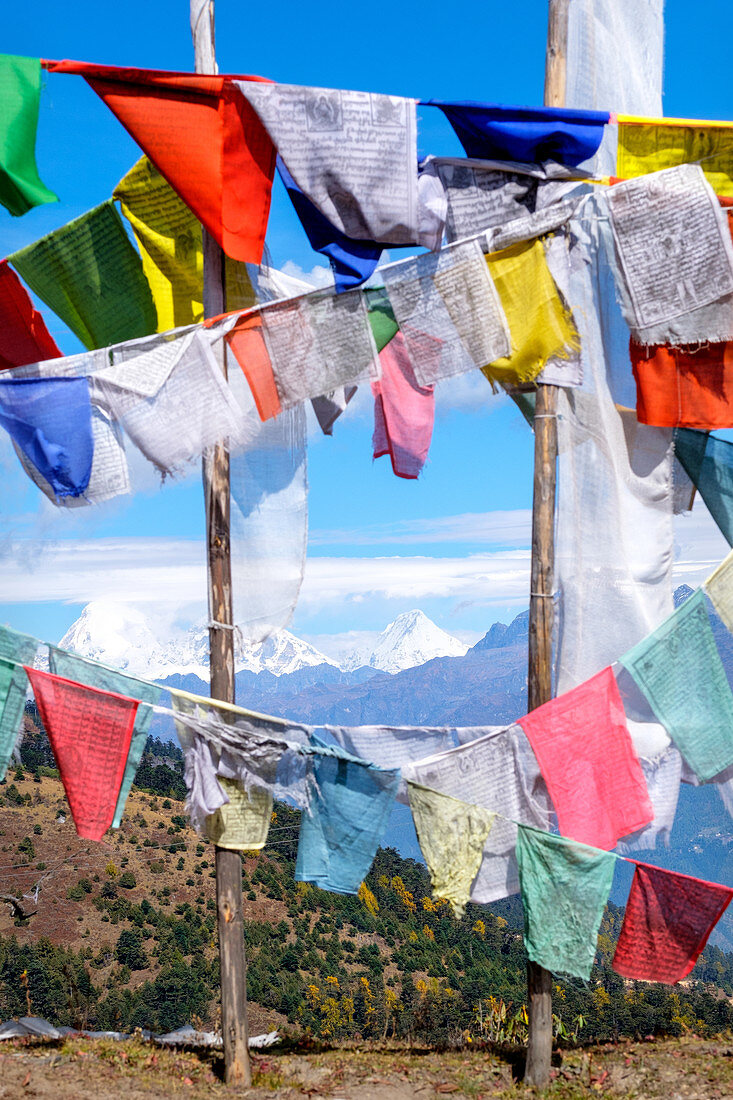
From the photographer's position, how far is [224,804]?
6625mm

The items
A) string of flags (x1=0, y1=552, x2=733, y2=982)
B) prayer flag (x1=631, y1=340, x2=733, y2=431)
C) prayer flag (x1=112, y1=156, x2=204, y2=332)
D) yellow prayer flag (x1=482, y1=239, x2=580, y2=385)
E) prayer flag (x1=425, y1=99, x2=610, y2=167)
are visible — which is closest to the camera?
prayer flag (x1=425, y1=99, x2=610, y2=167)

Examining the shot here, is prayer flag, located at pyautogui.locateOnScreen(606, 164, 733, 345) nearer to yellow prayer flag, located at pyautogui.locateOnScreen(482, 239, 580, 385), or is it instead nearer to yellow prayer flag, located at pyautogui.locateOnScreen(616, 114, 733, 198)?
yellow prayer flag, located at pyautogui.locateOnScreen(616, 114, 733, 198)

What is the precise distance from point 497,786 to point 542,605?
1318mm

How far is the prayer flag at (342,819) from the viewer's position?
636cm

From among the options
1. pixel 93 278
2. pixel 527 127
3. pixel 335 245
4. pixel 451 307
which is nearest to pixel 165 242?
pixel 93 278

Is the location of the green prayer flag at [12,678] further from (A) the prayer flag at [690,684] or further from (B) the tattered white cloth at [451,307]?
(A) the prayer flag at [690,684]

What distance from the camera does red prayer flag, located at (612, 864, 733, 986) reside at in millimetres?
6277

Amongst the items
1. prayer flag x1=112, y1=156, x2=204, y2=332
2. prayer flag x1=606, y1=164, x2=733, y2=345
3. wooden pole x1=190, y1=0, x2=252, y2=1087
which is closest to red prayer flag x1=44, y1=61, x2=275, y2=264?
wooden pole x1=190, y1=0, x2=252, y2=1087

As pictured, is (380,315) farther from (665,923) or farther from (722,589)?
(665,923)

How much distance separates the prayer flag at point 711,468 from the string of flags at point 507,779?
82 centimetres

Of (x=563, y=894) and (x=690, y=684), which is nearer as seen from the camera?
(x=690, y=684)

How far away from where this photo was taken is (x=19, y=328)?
7387mm

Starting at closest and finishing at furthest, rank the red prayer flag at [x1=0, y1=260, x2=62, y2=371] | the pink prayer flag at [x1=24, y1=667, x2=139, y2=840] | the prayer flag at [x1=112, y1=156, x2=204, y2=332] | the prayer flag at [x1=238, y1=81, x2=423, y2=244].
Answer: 1. the prayer flag at [x1=238, y1=81, x2=423, y2=244]
2. the pink prayer flag at [x1=24, y1=667, x2=139, y2=840]
3. the prayer flag at [x1=112, y1=156, x2=204, y2=332]
4. the red prayer flag at [x1=0, y1=260, x2=62, y2=371]

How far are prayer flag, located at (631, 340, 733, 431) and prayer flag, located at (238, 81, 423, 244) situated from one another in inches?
77.7
